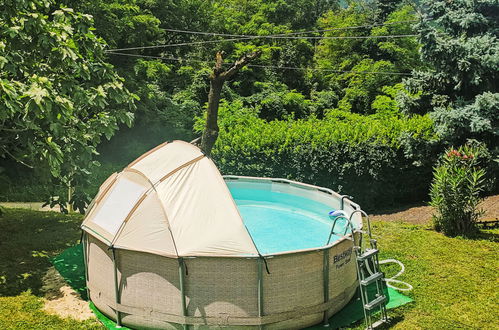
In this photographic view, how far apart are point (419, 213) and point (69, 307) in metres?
11.6

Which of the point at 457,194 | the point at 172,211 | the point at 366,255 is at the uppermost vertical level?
the point at 172,211

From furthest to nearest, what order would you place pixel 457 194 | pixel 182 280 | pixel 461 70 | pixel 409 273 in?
pixel 461 70 < pixel 457 194 < pixel 409 273 < pixel 182 280

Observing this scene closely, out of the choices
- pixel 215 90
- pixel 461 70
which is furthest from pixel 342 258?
pixel 461 70

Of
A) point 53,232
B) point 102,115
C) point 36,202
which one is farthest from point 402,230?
point 36,202

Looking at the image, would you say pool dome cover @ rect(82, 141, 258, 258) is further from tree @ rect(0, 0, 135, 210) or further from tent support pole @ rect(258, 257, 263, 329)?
tree @ rect(0, 0, 135, 210)

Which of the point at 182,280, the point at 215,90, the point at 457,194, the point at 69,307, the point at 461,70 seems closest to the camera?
the point at 182,280

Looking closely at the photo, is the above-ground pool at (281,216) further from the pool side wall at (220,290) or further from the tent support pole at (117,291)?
the tent support pole at (117,291)

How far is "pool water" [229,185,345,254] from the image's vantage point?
41.7 feet

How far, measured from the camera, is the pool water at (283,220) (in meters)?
12.7

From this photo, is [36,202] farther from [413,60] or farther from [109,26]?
[413,60]

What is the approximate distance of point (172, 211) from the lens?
27.3ft

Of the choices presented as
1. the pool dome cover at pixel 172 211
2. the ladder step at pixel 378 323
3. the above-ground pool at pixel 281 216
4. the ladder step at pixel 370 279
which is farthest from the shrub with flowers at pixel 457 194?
the pool dome cover at pixel 172 211

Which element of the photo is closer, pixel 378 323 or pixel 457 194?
pixel 378 323

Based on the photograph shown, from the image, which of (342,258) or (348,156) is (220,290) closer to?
(342,258)
